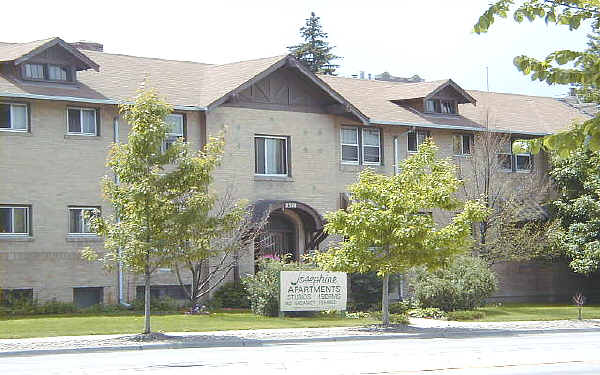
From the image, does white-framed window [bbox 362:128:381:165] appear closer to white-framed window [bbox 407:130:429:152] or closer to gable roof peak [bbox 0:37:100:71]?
white-framed window [bbox 407:130:429:152]

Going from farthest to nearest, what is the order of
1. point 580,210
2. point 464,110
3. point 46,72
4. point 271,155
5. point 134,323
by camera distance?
point 464,110 → point 580,210 → point 271,155 → point 46,72 → point 134,323

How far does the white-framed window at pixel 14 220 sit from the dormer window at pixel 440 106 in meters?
16.8

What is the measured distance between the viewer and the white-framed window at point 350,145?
36875 mm

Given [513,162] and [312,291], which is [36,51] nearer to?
[312,291]

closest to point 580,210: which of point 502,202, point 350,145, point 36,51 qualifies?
point 502,202

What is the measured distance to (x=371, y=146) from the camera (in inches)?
1479

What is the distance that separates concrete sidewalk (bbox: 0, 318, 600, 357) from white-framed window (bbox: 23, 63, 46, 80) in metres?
11.4

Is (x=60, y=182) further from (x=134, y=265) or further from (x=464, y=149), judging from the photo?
(x=464, y=149)

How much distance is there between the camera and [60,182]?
31141 millimetres

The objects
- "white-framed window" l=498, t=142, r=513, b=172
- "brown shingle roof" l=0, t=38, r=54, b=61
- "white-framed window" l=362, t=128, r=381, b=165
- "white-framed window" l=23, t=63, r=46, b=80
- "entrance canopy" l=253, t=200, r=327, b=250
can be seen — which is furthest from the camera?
"white-framed window" l=498, t=142, r=513, b=172

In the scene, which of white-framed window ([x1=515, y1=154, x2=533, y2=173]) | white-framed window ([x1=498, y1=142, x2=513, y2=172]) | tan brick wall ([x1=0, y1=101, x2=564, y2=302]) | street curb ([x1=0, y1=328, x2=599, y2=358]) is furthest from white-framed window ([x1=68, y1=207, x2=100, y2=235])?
white-framed window ([x1=515, y1=154, x2=533, y2=173])

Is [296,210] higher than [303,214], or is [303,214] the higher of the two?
[296,210]

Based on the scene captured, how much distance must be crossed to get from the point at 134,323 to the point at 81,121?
8696mm

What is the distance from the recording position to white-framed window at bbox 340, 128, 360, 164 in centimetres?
3688
